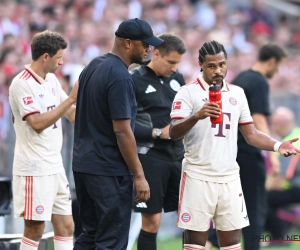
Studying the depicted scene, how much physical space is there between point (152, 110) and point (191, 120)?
58.3 inches

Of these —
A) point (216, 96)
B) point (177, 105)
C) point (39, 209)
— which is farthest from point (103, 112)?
point (39, 209)

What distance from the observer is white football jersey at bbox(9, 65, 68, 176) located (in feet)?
24.6

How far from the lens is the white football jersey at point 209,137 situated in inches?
268

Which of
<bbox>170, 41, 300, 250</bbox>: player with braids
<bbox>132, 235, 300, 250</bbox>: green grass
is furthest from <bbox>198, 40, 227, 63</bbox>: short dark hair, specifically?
<bbox>132, 235, 300, 250</bbox>: green grass

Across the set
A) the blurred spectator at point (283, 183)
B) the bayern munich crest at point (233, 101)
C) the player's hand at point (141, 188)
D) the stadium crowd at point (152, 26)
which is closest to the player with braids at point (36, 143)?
the player's hand at point (141, 188)

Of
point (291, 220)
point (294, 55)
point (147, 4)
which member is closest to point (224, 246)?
point (291, 220)

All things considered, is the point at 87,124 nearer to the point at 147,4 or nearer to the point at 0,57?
the point at 0,57

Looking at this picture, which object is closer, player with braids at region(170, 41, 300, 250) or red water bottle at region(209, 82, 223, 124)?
red water bottle at region(209, 82, 223, 124)

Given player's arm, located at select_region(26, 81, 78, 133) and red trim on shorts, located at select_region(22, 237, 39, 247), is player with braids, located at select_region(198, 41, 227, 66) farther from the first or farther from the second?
red trim on shorts, located at select_region(22, 237, 39, 247)

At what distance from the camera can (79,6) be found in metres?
15.5

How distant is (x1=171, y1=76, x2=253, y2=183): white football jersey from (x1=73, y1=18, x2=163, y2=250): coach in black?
0.46 metres

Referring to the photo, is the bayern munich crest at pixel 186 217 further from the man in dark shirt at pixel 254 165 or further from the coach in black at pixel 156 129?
the man in dark shirt at pixel 254 165

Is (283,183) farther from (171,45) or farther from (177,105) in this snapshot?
(177,105)

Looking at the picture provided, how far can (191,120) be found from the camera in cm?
655
